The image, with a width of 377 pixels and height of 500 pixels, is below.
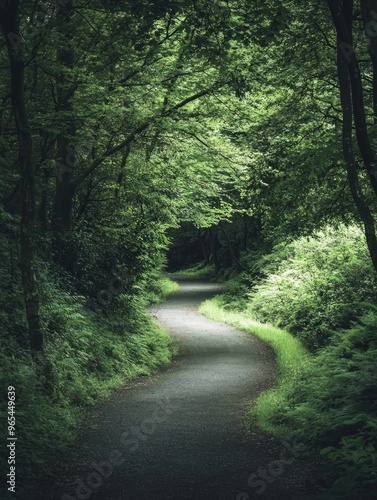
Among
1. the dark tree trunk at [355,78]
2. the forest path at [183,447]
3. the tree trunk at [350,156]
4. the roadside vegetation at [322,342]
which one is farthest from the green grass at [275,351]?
the dark tree trunk at [355,78]

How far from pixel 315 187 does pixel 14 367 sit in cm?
742

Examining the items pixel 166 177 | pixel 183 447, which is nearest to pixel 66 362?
pixel 183 447

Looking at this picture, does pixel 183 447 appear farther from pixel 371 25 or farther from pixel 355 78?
pixel 371 25

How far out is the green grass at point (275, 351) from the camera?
9641 millimetres

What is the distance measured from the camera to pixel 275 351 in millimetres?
16969

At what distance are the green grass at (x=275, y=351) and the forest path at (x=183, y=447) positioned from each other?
1.07 feet

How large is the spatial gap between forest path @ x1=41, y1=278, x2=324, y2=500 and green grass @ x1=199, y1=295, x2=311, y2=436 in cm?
32

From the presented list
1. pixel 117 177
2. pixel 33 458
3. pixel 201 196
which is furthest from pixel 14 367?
pixel 201 196

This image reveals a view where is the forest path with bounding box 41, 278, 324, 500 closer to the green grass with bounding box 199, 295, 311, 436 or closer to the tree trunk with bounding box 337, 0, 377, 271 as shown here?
the green grass with bounding box 199, 295, 311, 436

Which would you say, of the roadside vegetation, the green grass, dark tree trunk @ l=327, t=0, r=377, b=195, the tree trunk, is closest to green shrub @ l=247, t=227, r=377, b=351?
the roadside vegetation

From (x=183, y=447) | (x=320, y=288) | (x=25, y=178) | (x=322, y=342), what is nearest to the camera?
(x=183, y=447)

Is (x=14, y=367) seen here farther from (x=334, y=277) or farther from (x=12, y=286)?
(x=334, y=277)

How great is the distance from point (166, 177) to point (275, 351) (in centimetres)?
685

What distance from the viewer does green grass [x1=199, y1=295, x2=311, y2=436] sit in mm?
9641
